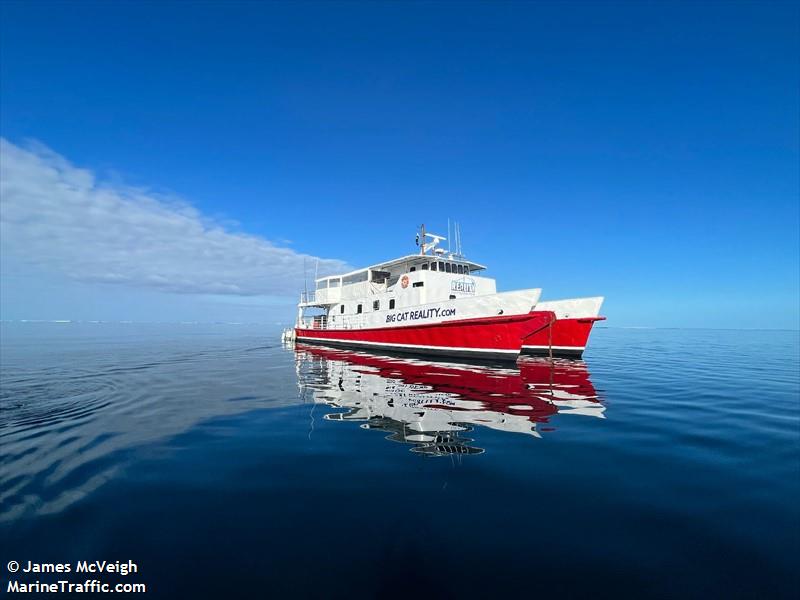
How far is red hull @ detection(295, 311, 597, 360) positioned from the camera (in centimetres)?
1730

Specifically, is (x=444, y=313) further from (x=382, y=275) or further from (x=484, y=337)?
(x=382, y=275)

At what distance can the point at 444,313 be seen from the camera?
775 inches

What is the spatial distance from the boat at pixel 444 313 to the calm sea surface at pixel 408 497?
903cm

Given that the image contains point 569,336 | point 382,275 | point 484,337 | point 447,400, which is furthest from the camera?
point 382,275

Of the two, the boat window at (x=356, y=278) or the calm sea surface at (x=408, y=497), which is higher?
the boat window at (x=356, y=278)

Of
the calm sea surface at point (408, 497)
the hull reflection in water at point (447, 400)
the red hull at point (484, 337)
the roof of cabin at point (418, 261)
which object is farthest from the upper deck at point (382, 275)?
the calm sea surface at point (408, 497)

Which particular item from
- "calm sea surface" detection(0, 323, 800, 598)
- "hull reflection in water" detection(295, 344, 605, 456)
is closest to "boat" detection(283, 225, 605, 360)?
"hull reflection in water" detection(295, 344, 605, 456)

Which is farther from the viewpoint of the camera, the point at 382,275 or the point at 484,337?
the point at 382,275

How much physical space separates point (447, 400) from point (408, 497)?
523 centimetres

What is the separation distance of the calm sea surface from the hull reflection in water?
0.32 feet

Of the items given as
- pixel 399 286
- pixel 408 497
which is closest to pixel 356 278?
pixel 399 286

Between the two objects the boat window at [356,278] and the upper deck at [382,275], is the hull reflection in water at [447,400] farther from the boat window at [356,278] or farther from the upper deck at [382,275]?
the boat window at [356,278]

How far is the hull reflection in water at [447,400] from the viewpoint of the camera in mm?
6316

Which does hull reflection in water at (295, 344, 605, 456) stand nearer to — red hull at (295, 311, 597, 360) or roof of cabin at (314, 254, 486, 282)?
red hull at (295, 311, 597, 360)
